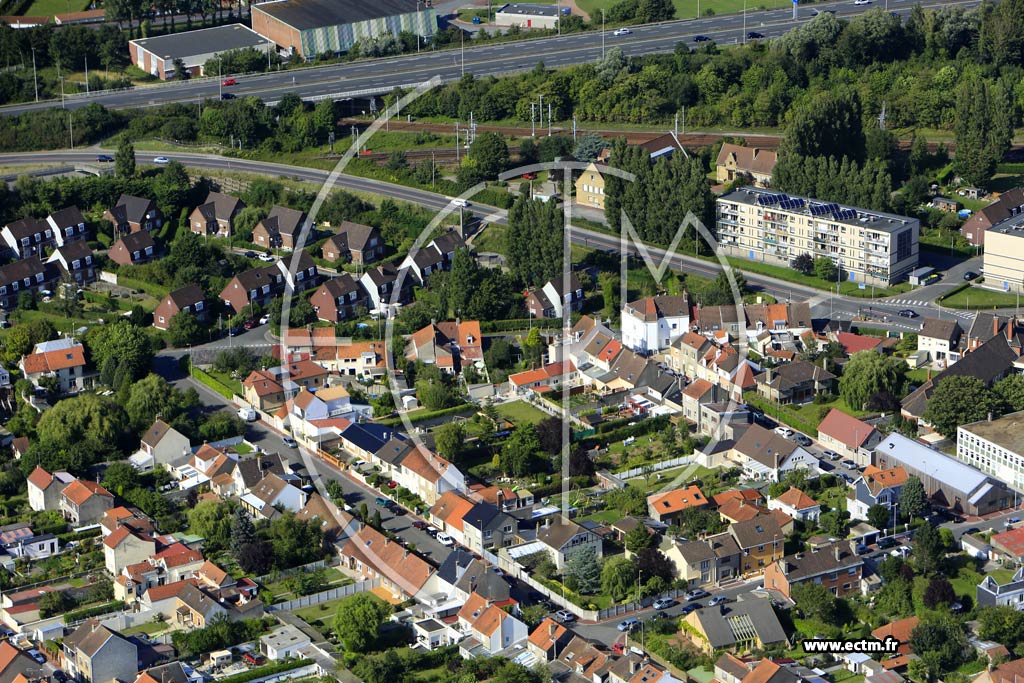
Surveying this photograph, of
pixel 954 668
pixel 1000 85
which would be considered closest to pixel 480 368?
pixel 954 668

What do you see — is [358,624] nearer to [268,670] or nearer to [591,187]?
[268,670]

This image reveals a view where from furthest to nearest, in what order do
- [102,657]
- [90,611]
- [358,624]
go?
[90,611] < [358,624] < [102,657]

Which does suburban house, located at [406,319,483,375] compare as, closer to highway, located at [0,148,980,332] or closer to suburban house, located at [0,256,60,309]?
highway, located at [0,148,980,332]

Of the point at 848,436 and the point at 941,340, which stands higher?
the point at 941,340

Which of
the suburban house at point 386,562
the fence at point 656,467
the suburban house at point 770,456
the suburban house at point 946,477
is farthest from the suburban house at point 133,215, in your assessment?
the suburban house at point 946,477

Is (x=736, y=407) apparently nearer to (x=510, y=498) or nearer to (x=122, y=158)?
(x=510, y=498)

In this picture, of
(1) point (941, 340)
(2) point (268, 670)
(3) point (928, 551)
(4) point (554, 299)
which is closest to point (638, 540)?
(3) point (928, 551)
